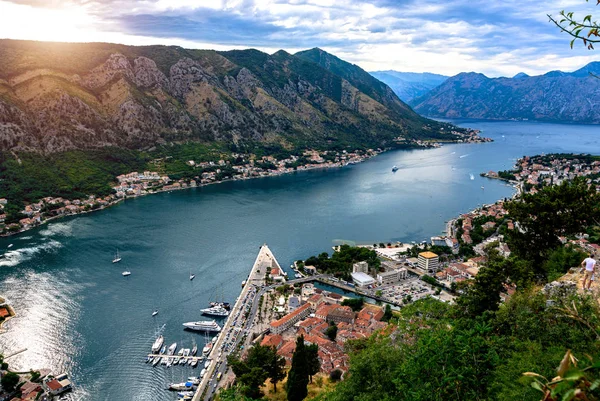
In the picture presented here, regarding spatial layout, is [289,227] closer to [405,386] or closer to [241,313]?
[241,313]

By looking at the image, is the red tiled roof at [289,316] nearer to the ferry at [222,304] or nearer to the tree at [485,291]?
the ferry at [222,304]

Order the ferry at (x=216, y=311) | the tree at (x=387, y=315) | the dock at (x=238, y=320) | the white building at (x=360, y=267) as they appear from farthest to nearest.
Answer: the white building at (x=360, y=267) < the ferry at (x=216, y=311) < the tree at (x=387, y=315) < the dock at (x=238, y=320)

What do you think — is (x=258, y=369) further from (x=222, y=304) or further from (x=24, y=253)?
(x=24, y=253)

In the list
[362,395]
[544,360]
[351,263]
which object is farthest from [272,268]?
[544,360]

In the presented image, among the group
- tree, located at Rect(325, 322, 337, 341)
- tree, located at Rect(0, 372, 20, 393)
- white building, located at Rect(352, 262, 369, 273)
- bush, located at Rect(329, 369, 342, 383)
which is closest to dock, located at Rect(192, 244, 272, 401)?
tree, located at Rect(325, 322, 337, 341)

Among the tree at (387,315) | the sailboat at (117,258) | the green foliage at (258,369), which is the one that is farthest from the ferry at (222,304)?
the sailboat at (117,258)

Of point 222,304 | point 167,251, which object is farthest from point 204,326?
point 167,251
